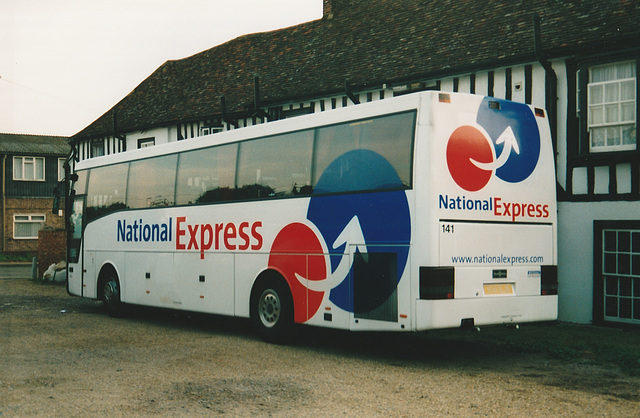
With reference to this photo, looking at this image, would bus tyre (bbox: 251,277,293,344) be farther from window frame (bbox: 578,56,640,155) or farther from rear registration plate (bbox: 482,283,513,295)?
window frame (bbox: 578,56,640,155)

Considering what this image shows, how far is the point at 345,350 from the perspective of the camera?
10.4 metres

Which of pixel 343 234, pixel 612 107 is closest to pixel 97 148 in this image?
pixel 612 107

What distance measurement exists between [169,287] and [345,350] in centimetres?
441

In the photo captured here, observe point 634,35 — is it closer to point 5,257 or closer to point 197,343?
point 197,343

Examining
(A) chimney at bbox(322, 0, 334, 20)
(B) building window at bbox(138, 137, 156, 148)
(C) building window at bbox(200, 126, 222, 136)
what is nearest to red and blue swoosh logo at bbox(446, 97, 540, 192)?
(C) building window at bbox(200, 126, 222, 136)

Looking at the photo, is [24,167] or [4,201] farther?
[24,167]

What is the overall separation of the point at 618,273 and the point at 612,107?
2962mm

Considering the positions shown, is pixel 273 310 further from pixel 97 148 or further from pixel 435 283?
pixel 97 148

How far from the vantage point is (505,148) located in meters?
9.55

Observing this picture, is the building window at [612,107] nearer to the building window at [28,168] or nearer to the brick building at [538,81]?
the brick building at [538,81]

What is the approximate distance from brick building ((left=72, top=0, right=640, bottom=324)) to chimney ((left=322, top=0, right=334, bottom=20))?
0.16 feet

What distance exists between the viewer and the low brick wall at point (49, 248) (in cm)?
2719

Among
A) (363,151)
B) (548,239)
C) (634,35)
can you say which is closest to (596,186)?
(634,35)

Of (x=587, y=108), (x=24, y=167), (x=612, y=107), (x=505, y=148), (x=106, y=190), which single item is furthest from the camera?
(x=24, y=167)
